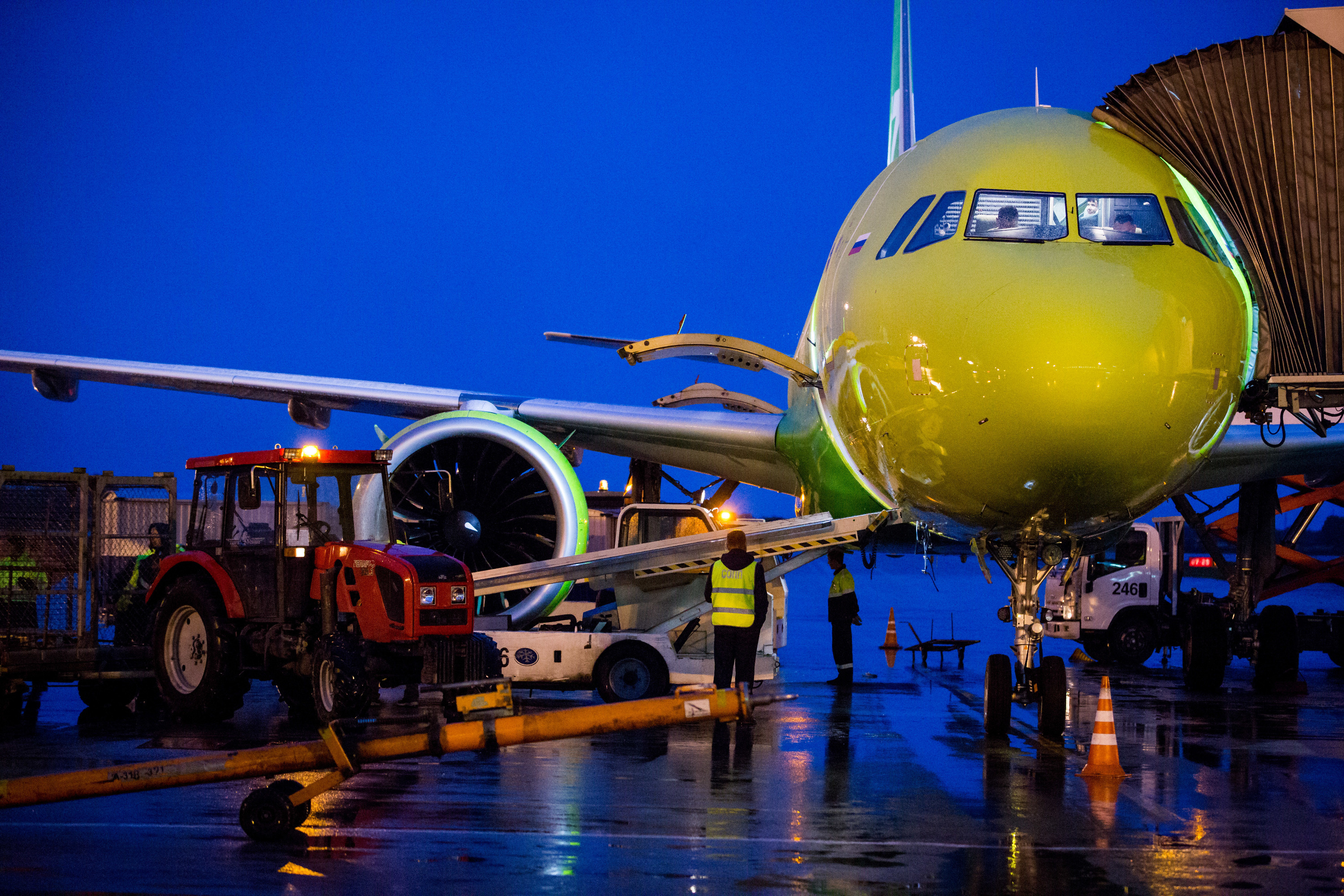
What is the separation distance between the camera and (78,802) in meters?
6.71

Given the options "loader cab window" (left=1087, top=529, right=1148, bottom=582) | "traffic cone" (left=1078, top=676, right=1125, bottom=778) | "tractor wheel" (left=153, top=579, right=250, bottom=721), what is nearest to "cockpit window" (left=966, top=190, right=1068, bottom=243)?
"traffic cone" (left=1078, top=676, right=1125, bottom=778)

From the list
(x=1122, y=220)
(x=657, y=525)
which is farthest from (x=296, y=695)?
(x=1122, y=220)

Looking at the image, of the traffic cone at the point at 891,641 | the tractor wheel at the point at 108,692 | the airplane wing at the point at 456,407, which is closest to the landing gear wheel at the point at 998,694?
the airplane wing at the point at 456,407

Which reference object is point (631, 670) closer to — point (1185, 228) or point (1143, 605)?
point (1185, 228)

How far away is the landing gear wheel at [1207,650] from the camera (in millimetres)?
14930

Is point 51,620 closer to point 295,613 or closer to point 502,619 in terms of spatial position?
point 295,613

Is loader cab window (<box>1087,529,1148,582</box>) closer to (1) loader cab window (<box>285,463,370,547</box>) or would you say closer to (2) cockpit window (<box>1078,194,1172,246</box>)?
(1) loader cab window (<box>285,463,370,547</box>)

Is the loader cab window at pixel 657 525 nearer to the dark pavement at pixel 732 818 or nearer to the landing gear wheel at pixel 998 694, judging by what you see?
the dark pavement at pixel 732 818

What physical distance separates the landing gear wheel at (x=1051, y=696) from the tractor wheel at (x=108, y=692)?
7.39 m

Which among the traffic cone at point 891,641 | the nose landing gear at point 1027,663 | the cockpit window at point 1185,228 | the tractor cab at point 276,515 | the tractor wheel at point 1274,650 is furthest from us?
the traffic cone at point 891,641

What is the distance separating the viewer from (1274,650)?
1524cm

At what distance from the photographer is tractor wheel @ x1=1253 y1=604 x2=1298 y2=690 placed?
15.2 m

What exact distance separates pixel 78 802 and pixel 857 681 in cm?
983

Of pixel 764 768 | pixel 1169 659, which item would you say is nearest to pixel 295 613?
pixel 764 768
